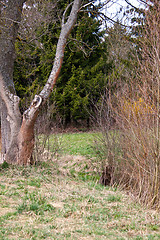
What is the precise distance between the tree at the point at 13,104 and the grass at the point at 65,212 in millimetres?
624

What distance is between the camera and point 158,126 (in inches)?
163

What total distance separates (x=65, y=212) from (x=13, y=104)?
355 cm

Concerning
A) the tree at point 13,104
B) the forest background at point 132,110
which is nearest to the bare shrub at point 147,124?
the forest background at point 132,110

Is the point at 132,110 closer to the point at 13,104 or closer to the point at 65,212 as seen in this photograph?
the point at 65,212

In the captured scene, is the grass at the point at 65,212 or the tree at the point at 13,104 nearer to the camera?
the grass at the point at 65,212

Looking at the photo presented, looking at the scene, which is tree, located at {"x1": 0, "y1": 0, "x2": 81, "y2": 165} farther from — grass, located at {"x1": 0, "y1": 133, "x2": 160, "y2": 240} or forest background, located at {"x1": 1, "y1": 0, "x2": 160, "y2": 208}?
grass, located at {"x1": 0, "y1": 133, "x2": 160, "y2": 240}

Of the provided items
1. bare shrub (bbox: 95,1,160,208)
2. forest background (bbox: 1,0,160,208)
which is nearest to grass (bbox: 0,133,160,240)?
bare shrub (bbox: 95,1,160,208)

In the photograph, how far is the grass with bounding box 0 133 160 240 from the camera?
3.05 metres

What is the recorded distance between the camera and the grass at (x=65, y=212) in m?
3.05

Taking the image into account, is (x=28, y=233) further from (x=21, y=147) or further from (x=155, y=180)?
(x=21, y=147)

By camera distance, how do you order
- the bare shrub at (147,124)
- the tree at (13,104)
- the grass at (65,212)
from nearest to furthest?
the grass at (65,212), the bare shrub at (147,124), the tree at (13,104)

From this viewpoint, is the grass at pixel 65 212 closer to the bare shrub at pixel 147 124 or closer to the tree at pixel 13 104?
the bare shrub at pixel 147 124

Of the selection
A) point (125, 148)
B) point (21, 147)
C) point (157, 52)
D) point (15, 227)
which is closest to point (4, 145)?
point (21, 147)

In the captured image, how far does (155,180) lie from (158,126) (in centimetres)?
87
